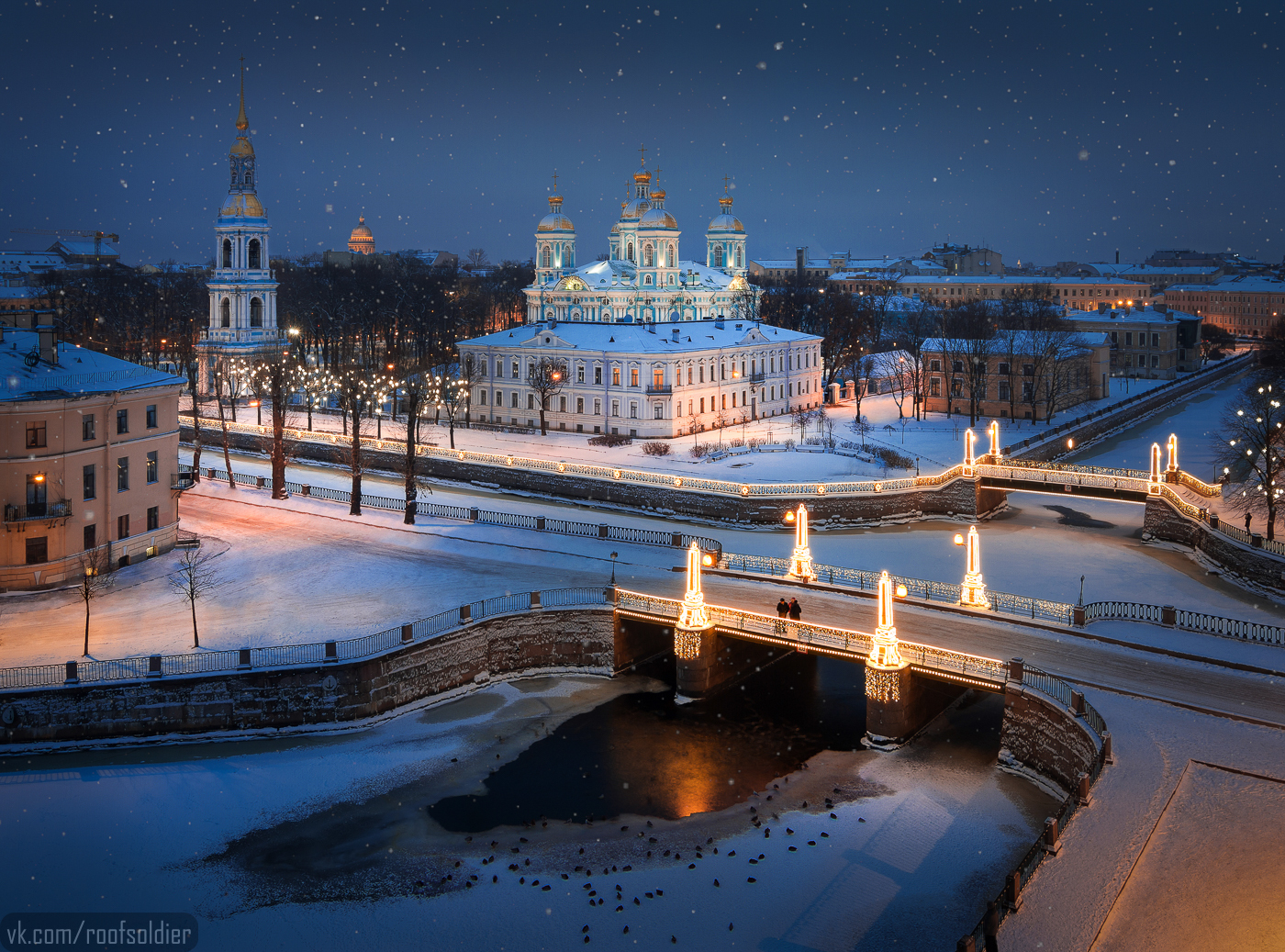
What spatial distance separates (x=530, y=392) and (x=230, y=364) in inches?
752

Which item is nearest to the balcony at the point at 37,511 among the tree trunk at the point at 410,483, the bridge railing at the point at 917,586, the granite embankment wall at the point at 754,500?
the tree trunk at the point at 410,483

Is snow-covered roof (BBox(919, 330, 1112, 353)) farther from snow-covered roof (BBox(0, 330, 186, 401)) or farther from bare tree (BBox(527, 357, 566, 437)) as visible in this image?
snow-covered roof (BBox(0, 330, 186, 401))

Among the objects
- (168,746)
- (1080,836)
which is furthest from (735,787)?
(168,746)

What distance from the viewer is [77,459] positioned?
110 ft

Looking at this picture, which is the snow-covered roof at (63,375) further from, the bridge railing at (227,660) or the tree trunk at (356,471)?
the bridge railing at (227,660)

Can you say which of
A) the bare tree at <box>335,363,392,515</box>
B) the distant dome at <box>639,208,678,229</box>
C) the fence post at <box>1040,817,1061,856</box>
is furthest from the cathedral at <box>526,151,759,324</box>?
the fence post at <box>1040,817,1061,856</box>

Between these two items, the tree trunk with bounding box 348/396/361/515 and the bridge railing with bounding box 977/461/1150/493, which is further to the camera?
the tree trunk with bounding box 348/396/361/515

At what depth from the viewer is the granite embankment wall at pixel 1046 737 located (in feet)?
73.6

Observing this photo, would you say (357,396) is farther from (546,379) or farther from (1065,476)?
(1065,476)

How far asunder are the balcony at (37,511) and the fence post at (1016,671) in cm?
2589

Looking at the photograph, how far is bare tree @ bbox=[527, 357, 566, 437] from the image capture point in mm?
63312

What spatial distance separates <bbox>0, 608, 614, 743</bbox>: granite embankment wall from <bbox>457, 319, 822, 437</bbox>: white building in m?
32.6

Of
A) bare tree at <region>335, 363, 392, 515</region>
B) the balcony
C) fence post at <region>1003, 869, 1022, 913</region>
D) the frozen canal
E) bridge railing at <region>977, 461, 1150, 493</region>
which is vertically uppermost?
bare tree at <region>335, 363, 392, 515</region>

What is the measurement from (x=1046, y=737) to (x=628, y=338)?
142 feet
